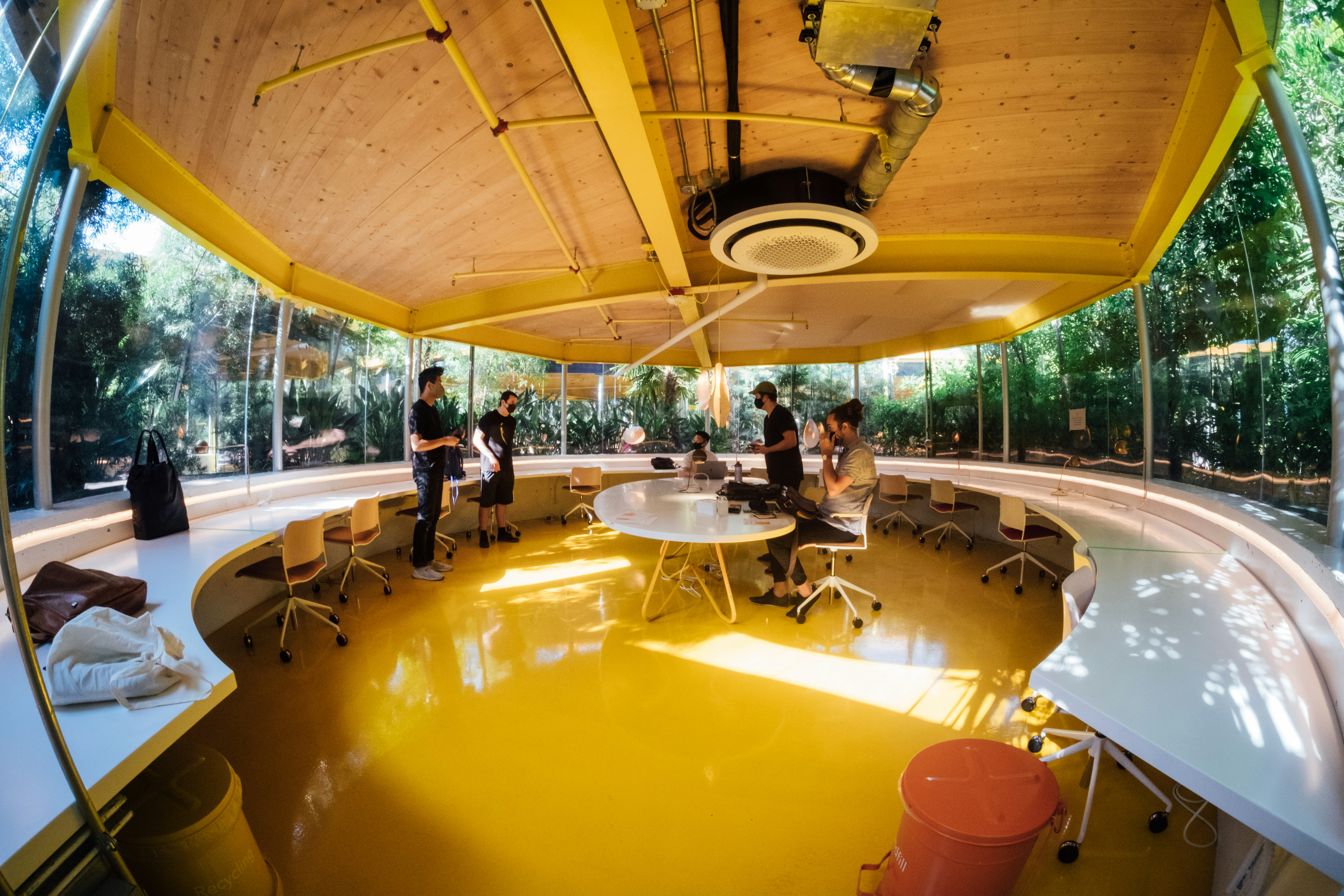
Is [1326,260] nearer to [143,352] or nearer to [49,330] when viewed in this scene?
[49,330]

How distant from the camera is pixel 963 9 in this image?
235 cm

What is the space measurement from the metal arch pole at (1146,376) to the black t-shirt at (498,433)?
5387 mm

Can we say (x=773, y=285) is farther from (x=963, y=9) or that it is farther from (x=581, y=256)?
(x=963, y=9)

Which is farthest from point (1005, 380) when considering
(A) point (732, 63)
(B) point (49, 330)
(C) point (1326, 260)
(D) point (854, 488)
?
(B) point (49, 330)

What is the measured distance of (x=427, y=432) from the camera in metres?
4.66

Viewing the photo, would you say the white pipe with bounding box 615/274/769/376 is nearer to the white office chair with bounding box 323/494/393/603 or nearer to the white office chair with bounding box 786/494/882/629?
the white office chair with bounding box 786/494/882/629

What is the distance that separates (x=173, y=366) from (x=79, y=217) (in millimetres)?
1101

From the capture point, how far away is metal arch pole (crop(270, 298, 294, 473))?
194 inches

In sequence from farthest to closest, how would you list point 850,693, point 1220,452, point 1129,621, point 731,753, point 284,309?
point 284,309
point 1220,452
point 850,693
point 731,753
point 1129,621

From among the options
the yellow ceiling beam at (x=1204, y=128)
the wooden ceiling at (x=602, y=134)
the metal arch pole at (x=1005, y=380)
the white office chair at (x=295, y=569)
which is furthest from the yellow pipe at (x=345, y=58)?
the metal arch pole at (x=1005, y=380)

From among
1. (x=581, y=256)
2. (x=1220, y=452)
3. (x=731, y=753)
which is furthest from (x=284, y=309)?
(x=1220, y=452)

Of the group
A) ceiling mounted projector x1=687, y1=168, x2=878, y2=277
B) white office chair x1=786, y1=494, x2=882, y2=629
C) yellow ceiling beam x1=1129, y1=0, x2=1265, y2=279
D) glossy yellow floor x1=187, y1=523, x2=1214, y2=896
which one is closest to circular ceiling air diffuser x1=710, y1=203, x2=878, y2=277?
ceiling mounted projector x1=687, y1=168, x2=878, y2=277

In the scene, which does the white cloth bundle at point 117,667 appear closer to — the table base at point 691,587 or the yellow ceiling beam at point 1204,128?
the table base at point 691,587

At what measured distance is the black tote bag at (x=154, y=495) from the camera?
3141 mm
